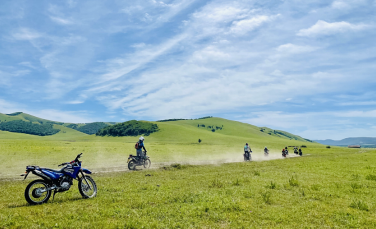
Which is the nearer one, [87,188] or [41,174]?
[41,174]

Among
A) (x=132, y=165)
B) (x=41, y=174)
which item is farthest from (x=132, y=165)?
(x=41, y=174)

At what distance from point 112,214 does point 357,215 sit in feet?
32.4

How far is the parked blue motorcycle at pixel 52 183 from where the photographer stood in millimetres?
10742

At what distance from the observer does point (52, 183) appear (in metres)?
11.5

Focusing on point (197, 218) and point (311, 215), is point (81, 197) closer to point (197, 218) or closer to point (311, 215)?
point (197, 218)

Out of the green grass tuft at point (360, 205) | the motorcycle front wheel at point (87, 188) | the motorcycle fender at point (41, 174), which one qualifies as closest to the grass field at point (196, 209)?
the green grass tuft at point (360, 205)

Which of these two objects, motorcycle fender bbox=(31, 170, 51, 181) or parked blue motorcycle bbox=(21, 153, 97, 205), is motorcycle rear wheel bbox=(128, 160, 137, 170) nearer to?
parked blue motorcycle bbox=(21, 153, 97, 205)

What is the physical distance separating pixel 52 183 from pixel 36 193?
2.57ft

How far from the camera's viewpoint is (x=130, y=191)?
44.6 ft

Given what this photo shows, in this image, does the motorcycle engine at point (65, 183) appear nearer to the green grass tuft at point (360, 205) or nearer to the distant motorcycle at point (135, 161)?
the distant motorcycle at point (135, 161)

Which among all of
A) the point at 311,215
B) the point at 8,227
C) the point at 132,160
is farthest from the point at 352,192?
the point at 132,160

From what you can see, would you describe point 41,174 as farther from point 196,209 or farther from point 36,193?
point 196,209

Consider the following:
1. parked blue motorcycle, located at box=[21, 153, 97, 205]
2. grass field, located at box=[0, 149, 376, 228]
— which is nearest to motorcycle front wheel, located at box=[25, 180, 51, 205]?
→ parked blue motorcycle, located at box=[21, 153, 97, 205]

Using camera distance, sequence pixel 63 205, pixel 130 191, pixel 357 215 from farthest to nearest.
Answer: pixel 130 191 → pixel 63 205 → pixel 357 215
